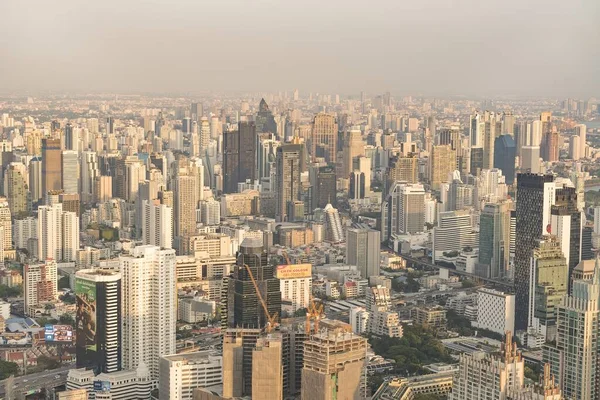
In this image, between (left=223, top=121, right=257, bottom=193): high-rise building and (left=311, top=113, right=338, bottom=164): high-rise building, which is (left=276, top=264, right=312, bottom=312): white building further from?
(left=223, top=121, right=257, bottom=193): high-rise building

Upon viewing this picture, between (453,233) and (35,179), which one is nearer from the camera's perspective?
(453,233)

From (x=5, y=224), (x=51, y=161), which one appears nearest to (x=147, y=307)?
(x=5, y=224)

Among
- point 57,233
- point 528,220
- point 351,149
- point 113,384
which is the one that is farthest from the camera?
point 351,149

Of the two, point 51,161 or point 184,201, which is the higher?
point 51,161

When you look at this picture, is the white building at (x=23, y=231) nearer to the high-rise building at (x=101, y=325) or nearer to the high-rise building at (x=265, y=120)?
the high-rise building at (x=265, y=120)

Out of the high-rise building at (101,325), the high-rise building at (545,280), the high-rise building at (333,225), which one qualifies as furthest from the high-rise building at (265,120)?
the high-rise building at (101,325)

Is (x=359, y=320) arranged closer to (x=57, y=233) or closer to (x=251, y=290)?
(x=251, y=290)

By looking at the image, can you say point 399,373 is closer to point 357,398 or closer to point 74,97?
Result: point 357,398
